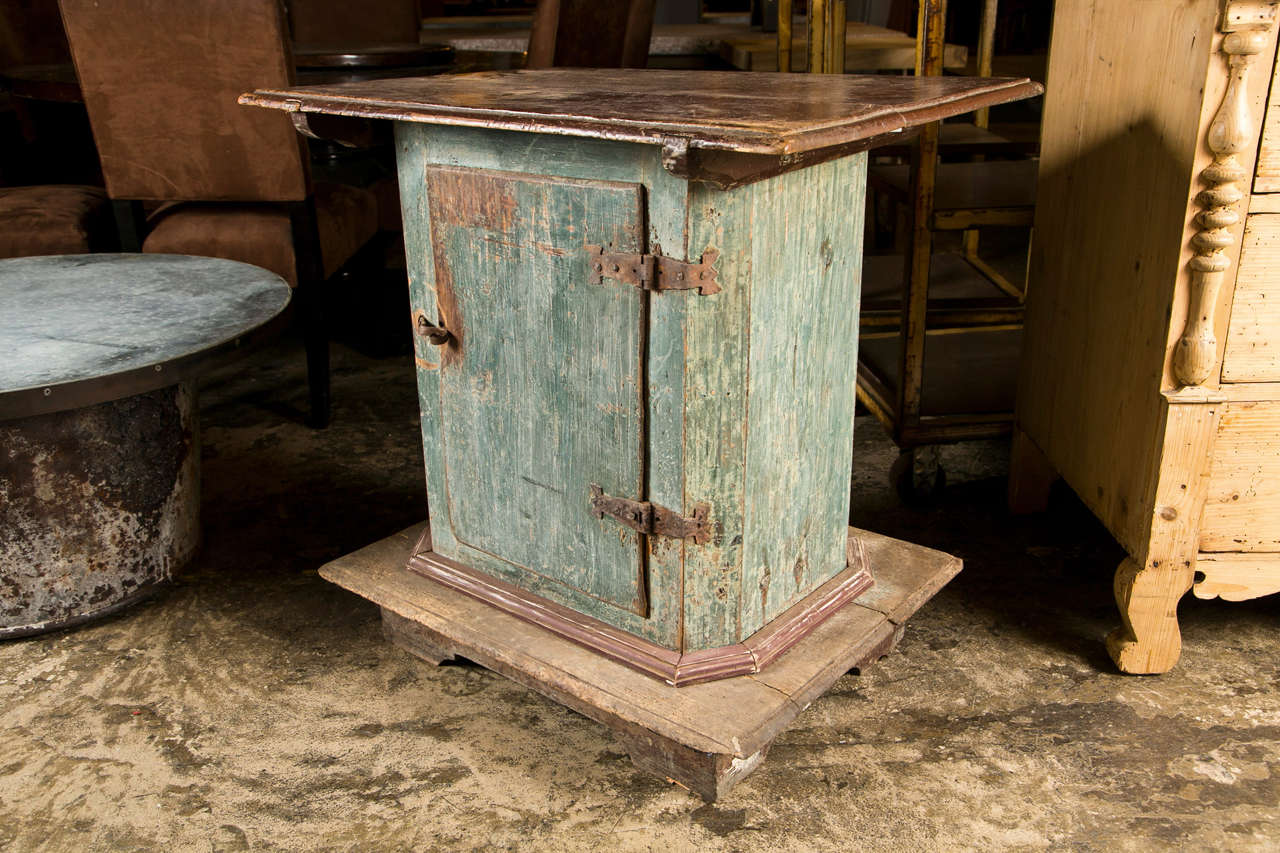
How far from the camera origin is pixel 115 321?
2.01 metres

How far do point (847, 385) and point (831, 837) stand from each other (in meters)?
0.70

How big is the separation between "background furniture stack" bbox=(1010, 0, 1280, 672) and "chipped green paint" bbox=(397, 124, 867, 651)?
491mm

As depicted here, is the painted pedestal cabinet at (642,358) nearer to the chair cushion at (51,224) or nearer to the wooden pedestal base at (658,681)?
the wooden pedestal base at (658,681)

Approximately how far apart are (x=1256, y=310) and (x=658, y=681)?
3.60 feet

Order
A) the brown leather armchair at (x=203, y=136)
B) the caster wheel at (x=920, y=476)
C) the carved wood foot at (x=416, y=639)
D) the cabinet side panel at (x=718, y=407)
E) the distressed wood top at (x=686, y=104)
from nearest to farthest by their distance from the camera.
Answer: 1. the distressed wood top at (x=686, y=104)
2. the cabinet side panel at (x=718, y=407)
3. the carved wood foot at (x=416, y=639)
4. the caster wheel at (x=920, y=476)
5. the brown leather armchair at (x=203, y=136)

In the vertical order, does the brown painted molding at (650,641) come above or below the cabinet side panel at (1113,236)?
below

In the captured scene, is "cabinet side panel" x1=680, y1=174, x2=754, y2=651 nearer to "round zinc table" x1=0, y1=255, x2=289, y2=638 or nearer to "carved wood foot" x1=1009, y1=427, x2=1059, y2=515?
"round zinc table" x1=0, y1=255, x2=289, y2=638

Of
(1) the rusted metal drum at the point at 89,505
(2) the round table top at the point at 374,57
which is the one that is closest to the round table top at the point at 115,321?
(1) the rusted metal drum at the point at 89,505

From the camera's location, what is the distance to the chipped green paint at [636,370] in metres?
1.47

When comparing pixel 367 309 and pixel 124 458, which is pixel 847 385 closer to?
pixel 124 458

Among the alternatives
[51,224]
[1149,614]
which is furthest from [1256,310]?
[51,224]

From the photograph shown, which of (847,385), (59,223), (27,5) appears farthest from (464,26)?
(847,385)

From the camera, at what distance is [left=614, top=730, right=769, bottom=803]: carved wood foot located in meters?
1.57

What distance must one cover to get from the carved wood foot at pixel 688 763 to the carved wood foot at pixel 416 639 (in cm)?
40
